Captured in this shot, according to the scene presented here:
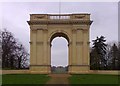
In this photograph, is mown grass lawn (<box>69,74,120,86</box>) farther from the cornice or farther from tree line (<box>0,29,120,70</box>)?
tree line (<box>0,29,120,70</box>)

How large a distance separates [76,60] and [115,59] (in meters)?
27.0

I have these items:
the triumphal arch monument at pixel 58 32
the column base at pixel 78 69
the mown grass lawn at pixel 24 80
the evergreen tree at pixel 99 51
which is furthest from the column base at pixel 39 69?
the evergreen tree at pixel 99 51

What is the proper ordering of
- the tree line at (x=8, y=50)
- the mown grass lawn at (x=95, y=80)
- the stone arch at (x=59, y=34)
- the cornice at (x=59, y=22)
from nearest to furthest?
the mown grass lawn at (x=95, y=80) < the cornice at (x=59, y=22) < the stone arch at (x=59, y=34) < the tree line at (x=8, y=50)

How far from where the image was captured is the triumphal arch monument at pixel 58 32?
178 feet

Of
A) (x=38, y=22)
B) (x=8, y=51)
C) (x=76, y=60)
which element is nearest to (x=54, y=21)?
(x=38, y=22)

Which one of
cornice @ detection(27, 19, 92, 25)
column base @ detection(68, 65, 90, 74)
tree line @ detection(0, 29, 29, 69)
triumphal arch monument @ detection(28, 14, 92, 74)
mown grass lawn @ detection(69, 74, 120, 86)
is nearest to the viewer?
mown grass lawn @ detection(69, 74, 120, 86)

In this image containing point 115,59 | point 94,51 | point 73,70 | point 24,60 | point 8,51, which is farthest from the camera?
point 24,60

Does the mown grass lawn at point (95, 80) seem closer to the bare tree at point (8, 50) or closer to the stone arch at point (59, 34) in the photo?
the stone arch at point (59, 34)

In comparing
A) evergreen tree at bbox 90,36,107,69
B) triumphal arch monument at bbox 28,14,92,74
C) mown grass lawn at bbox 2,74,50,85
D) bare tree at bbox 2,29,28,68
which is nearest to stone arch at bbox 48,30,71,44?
triumphal arch monument at bbox 28,14,92,74

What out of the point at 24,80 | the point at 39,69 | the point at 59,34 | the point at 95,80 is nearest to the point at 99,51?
the point at 59,34

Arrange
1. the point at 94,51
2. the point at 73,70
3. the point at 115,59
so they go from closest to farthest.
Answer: the point at 73,70
the point at 94,51
the point at 115,59

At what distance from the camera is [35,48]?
5459cm

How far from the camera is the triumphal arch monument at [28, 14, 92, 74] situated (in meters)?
54.2

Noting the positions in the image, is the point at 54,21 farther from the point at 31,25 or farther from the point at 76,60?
Answer: the point at 76,60
